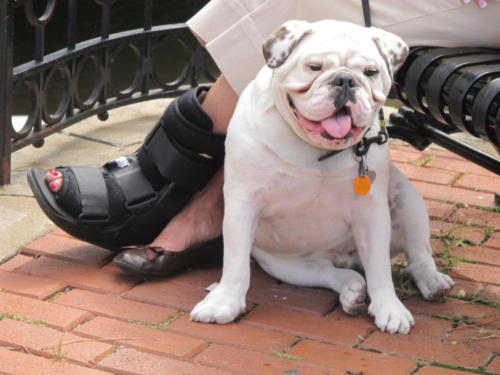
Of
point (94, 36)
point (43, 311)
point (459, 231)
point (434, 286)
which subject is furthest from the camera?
point (94, 36)

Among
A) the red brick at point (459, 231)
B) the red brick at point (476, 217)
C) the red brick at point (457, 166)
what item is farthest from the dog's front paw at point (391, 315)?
the red brick at point (457, 166)

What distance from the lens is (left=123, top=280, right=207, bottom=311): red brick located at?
8.75ft

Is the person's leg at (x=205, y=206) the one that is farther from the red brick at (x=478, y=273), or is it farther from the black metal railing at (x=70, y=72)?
the red brick at (x=478, y=273)

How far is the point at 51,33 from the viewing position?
6.07 meters

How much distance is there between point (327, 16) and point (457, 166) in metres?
1.29

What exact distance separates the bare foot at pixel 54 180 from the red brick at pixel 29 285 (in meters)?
0.27

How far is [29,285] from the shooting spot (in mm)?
2740

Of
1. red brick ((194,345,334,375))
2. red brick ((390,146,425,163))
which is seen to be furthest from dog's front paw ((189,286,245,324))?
red brick ((390,146,425,163))

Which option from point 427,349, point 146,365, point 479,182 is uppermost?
point 146,365

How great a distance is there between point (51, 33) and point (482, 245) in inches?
147

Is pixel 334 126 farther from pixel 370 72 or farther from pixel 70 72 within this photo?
pixel 70 72

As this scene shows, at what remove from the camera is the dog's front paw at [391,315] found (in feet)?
8.21

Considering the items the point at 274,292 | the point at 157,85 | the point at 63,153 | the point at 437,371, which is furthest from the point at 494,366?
the point at 157,85

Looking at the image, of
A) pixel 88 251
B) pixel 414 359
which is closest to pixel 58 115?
pixel 88 251
